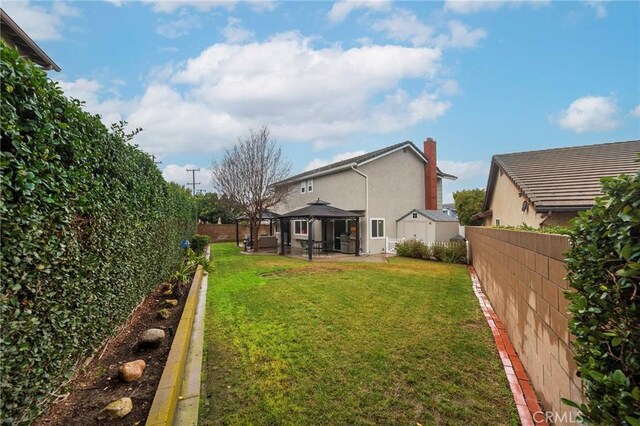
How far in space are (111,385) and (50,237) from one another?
1.94 meters

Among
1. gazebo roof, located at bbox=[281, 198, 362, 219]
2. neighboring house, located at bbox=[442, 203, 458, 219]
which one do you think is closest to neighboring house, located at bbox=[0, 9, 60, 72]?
gazebo roof, located at bbox=[281, 198, 362, 219]

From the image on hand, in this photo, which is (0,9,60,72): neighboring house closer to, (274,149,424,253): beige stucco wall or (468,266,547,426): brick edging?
(468,266,547,426): brick edging

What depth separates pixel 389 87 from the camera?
47.8 ft

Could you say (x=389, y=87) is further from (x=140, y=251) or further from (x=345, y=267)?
(x=140, y=251)

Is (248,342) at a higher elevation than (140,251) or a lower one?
lower

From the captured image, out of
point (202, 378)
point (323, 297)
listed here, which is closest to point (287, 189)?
point (323, 297)

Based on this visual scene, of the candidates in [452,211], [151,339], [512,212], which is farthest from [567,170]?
[452,211]

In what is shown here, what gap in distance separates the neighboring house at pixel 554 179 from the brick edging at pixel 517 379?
4746mm

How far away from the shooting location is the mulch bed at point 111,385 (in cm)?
291

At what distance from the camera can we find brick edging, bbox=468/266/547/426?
10.5 ft

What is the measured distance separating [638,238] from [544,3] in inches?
372

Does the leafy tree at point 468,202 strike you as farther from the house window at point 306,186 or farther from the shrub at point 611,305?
the shrub at point 611,305

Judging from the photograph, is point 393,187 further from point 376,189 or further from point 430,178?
point 430,178

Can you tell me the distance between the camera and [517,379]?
3.90 metres
